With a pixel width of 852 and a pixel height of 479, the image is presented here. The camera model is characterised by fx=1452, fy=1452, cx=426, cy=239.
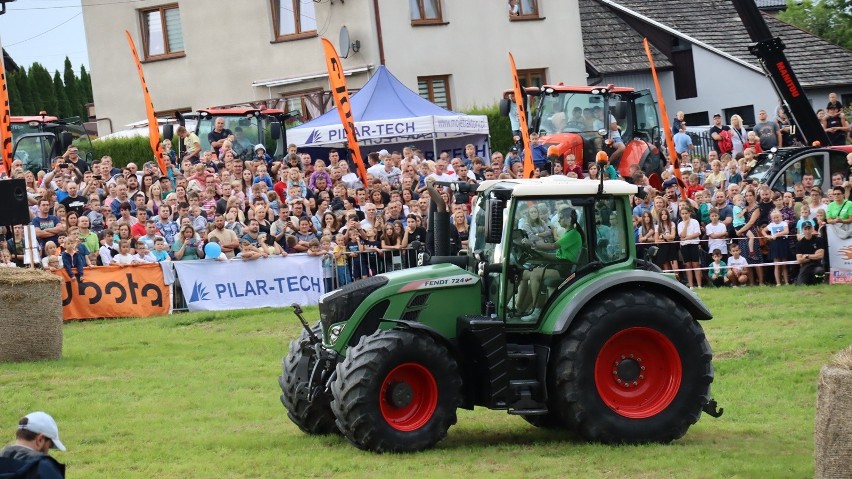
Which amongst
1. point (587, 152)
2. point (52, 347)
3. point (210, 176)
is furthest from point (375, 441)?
point (587, 152)

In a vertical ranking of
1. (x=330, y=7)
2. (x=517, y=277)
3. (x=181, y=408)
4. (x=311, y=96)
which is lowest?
(x=181, y=408)

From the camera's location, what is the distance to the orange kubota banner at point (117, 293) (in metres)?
23.2

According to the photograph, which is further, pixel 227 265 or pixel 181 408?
pixel 227 265

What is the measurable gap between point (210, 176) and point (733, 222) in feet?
30.6

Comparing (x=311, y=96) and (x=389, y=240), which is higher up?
(x=311, y=96)

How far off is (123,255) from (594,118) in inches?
494

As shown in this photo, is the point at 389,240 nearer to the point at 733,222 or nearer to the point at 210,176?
the point at 210,176

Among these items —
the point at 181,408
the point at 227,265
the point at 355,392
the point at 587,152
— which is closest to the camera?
the point at 355,392

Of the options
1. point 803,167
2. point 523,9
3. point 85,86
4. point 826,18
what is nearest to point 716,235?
point 803,167

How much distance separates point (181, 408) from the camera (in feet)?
51.8

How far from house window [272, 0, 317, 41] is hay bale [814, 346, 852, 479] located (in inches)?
1258

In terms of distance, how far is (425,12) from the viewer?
4091cm

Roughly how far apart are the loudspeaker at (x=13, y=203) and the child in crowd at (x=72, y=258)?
5577 millimetres

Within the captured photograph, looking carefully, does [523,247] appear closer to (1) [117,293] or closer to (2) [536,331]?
(2) [536,331]
